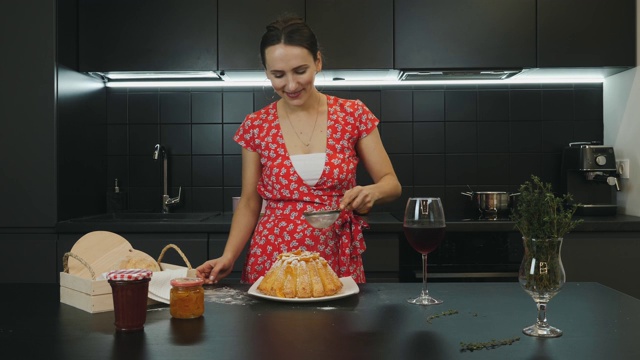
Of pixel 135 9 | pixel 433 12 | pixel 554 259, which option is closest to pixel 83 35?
pixel 135 9

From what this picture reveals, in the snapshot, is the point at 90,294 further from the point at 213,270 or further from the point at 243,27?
the point at 243,27

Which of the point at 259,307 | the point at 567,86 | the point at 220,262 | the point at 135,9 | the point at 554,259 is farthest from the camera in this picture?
the point at 567,86

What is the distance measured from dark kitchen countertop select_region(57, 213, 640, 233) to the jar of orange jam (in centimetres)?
165

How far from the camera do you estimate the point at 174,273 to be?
1378 mm

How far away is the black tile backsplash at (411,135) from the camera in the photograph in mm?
3469

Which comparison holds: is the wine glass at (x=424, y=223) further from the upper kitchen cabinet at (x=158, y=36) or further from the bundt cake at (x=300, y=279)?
the upper kitchen cabinet at (x=158, y=36)

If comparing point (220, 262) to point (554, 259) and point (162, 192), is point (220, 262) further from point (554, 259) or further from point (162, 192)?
point (162, 192)

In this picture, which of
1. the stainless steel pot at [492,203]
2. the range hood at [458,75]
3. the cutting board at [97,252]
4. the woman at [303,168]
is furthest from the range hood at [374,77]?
the cutting board at [97,252]

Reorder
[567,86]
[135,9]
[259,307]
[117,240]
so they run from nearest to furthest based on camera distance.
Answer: [259,307] < [117,240] < [135,9] < [567,86]

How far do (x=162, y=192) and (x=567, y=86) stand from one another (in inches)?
85.8

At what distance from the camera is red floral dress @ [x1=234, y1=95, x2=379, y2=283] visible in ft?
6.62

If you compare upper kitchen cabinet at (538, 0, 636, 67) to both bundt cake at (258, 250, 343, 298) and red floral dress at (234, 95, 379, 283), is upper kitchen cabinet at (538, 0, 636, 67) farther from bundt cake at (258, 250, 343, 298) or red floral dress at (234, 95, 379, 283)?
bundt cake at (258, 250, 343, 298)

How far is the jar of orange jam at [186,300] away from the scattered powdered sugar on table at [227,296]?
143 millimetres

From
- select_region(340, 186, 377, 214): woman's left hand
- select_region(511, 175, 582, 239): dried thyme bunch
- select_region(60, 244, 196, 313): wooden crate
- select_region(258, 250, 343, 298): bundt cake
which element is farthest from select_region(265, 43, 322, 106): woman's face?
select_region(511, 175, 582, 239): dried thyme bunch
